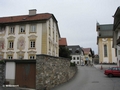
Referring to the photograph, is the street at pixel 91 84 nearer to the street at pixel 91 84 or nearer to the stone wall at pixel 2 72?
the street at pixel 91 84

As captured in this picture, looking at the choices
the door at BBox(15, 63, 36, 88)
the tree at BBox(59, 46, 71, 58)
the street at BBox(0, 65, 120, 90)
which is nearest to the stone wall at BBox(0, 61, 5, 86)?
the door at BBox(15, 63, 36, 88)

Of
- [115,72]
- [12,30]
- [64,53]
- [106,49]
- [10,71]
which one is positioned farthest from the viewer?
[106,49]

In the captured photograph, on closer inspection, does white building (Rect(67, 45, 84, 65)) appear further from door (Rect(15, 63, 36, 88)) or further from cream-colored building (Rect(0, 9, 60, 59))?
door (Rect(15, 63, 36, 88))

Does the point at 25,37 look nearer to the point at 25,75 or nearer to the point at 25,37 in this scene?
the point at 25,37

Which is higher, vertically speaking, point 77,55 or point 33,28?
point 33,28

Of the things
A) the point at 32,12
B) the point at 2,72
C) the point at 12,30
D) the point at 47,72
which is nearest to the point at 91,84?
the point at 47,72

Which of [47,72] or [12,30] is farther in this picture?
[12,30]

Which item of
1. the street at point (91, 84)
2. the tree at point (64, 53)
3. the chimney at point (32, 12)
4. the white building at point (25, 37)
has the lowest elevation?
the street at point (91, 84)

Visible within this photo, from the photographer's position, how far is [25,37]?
31.5 meters

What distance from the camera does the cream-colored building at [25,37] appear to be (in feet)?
99.3

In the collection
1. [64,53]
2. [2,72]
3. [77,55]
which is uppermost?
[64,53]

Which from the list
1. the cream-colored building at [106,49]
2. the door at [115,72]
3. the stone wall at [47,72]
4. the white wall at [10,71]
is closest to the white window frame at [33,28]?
the door at [115,72]

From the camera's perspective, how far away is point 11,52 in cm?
3203

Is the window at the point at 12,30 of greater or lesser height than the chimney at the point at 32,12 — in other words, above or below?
below
